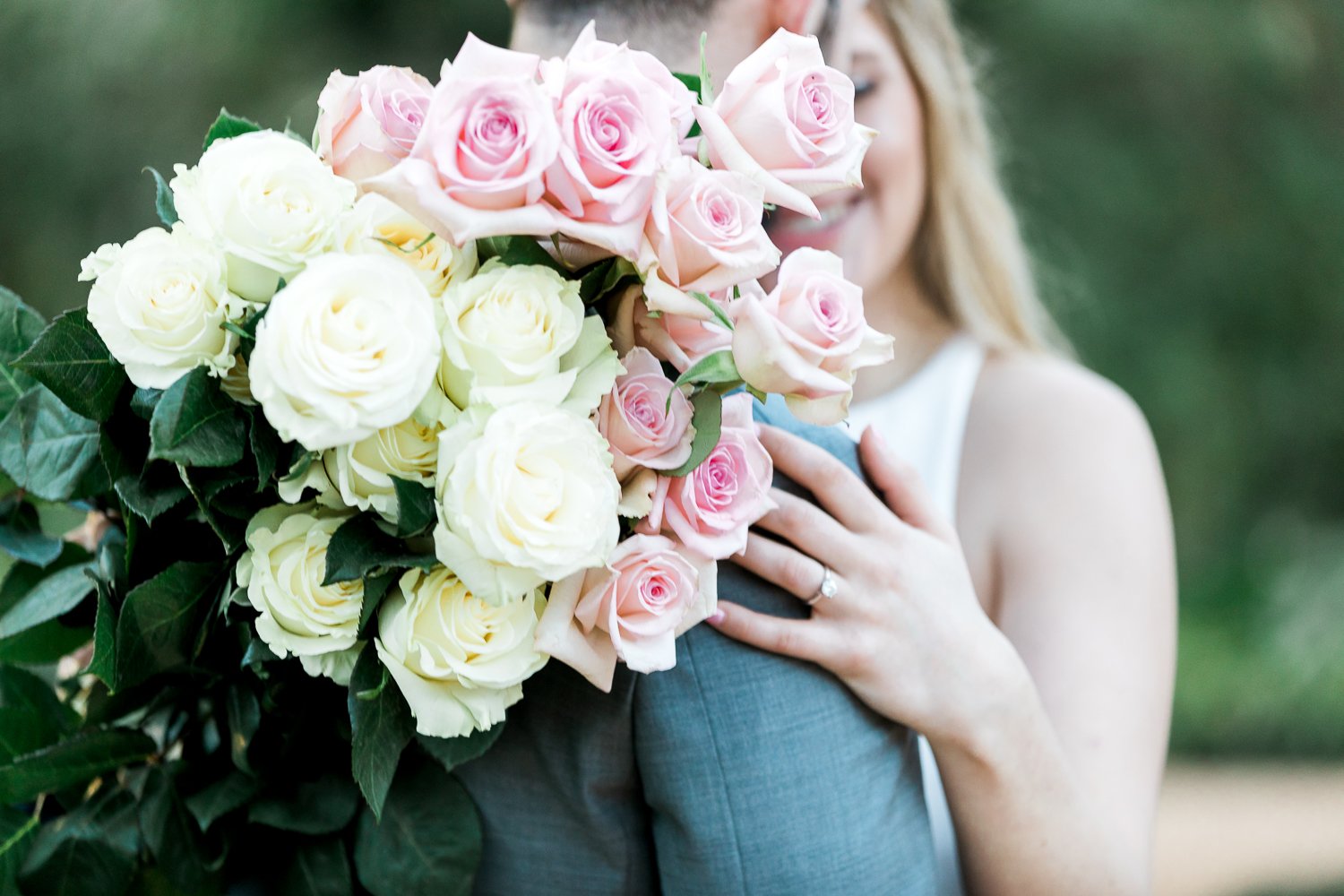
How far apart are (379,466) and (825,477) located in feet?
1.65

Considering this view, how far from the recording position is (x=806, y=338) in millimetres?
907

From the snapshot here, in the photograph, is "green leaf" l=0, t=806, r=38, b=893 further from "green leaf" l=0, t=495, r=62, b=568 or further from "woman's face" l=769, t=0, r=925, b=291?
"woman's face" l=769, t=0, r=925, b=291

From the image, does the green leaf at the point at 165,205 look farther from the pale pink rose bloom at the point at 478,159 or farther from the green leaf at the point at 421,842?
the green leaf at the point at 421,842

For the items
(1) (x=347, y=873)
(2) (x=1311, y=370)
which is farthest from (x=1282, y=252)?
(1) (x=347, y=873)

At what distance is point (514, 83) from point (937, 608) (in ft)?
2.42

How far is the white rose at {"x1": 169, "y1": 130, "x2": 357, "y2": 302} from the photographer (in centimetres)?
90

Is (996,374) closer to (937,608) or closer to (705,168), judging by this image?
(937,608)

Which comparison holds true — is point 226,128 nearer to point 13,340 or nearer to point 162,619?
point 13,340

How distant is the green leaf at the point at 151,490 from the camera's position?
0.97 metres

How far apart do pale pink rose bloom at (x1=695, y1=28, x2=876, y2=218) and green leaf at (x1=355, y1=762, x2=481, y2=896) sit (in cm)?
64

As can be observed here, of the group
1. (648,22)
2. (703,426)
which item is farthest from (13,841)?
(648,22)

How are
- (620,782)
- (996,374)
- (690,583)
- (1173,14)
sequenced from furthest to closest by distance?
(1173,14) < (996,374) < (620,782) < (690,583)

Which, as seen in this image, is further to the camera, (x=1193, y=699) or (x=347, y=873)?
(x=1193, y=699)

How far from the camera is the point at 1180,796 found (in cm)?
564
